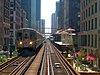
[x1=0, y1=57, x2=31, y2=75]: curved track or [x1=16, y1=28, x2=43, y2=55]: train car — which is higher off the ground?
[x1=16, y1=28, x2=43, y2=55]: train car

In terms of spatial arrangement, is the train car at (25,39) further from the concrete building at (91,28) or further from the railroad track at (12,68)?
the railroad track at (12,68)

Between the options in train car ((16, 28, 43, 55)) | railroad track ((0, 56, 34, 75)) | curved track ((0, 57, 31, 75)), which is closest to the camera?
railroad track ((0, 56, 34, 75))

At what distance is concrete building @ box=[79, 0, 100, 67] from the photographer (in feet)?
148

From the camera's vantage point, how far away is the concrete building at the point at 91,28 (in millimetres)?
45050

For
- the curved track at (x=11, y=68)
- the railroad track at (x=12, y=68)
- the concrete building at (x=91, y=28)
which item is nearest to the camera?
the railroad track at (x=12, y=68)

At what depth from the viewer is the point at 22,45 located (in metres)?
43.0

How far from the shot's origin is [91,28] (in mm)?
51844

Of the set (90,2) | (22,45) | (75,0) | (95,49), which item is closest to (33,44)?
(22,45)

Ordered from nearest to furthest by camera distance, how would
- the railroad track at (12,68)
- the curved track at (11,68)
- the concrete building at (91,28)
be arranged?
the railroad track at (12,68)
the curved track at (11,68)
the concrete building at (91,28)

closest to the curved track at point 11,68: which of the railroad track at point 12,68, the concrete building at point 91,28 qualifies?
the railroad track at point 12,68

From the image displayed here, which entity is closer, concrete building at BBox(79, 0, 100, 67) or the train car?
the train car

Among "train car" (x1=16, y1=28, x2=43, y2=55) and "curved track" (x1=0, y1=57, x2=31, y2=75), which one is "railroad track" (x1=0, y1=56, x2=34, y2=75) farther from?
"train car" (x1=16, y1=28, x2=43, y2=55)

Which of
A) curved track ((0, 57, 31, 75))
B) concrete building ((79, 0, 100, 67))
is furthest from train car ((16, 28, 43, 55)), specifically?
curved track ((0, 57, 31, 75))

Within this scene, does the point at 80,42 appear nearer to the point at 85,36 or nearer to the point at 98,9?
the point at 85,36
